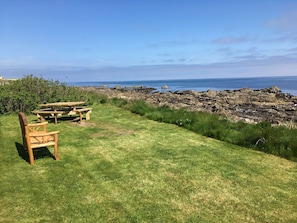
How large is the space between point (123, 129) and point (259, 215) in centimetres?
639

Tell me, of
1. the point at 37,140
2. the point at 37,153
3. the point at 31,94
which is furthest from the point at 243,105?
the point at 37,140

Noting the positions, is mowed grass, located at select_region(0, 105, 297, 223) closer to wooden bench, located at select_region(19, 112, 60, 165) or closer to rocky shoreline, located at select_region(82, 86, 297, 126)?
wooden bench, located at select_region(19, 112, 60, 165)

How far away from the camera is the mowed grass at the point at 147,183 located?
4441 millimetres

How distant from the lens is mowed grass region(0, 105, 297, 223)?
14.6 ft

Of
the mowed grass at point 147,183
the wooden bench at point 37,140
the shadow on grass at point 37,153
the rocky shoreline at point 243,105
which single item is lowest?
the rocky shoreline at point 243,105

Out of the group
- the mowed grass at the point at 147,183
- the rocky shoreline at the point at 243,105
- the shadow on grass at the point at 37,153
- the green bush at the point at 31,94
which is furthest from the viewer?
the rocky shoreline at the point at 243,105

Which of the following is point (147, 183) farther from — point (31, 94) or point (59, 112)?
point (31, 94)

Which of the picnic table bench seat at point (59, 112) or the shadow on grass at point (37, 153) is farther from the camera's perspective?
the picnic table bench seat at point (59, 112)

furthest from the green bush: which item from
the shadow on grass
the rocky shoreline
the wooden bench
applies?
the wooden bench

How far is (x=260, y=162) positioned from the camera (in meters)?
6.73

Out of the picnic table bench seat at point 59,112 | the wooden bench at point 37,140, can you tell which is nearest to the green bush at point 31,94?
the picnic table bench seat at point 59,112

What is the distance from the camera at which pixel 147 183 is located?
18.1ft

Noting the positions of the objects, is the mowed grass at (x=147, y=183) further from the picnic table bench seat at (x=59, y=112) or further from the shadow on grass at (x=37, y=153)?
the picnic table bench seat at (x=59, y=112)

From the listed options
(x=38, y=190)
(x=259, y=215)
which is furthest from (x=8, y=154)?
(x=259, y=215)
